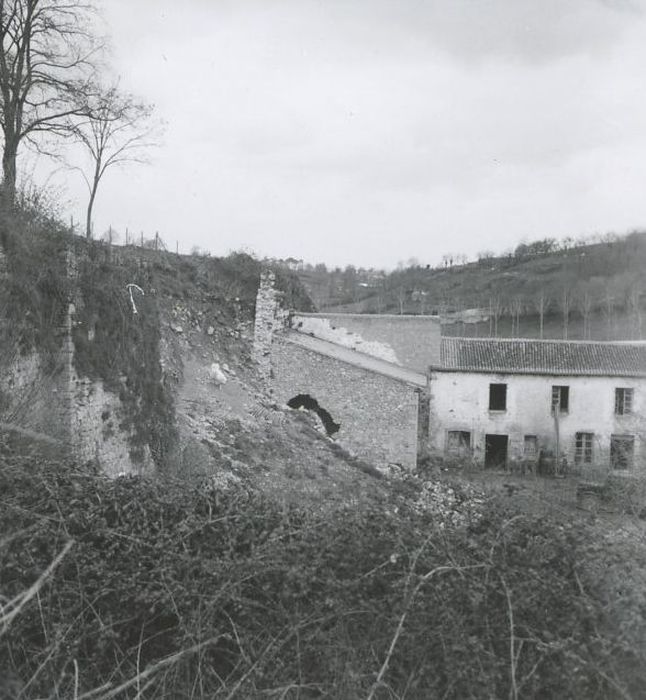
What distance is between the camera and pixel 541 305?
4216cm

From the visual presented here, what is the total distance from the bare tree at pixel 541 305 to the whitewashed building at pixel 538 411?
19073 millimetres

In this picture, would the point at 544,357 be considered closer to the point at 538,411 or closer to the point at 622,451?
the point at 538,411

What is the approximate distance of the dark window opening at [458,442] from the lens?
22.6 meters

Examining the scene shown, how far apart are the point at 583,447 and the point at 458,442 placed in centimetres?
477

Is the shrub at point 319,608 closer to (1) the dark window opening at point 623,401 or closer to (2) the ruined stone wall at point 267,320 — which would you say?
(2) the ruined stone wall at point 267,320

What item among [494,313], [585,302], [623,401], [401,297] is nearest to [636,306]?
[585,302]

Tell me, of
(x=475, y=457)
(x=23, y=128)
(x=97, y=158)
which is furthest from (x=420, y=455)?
(x=23, y=128)

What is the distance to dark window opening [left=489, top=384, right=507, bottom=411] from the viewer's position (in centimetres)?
2298

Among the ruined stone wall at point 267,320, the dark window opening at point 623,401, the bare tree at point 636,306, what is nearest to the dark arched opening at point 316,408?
the ruined stone wall at point 267,320

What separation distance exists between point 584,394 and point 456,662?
21765 mm

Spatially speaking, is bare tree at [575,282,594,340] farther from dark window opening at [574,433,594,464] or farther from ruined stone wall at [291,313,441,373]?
ruined stone wall at [291,313,441,373]

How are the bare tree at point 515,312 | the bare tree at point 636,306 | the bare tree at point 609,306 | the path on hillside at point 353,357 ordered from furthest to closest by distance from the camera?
the bare tree at point 515,312 → the bare tree at point 609,306 → the bare tree at point 636,306 → the path on hillside at point 353,357

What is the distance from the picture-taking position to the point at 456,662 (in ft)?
9.96

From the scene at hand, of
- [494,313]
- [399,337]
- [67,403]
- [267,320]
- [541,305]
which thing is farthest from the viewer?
[494,313]
